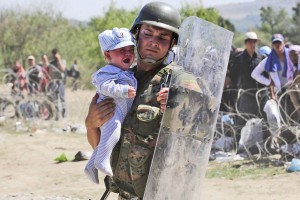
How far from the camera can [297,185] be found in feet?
24.8

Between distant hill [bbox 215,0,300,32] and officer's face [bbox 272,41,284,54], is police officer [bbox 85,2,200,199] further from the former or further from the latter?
distant hill [bbox 215,0,300,32]

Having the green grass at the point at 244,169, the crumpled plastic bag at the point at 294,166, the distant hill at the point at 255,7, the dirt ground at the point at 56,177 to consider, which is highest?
the distant hill at the point at 255,7

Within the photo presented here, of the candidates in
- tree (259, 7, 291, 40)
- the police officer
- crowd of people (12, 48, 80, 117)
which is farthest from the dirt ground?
tree (259, 7, 291, 40)

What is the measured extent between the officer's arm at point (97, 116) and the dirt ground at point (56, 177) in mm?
3733

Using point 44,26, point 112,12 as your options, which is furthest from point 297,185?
point 112,12

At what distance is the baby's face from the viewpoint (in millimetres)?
3410

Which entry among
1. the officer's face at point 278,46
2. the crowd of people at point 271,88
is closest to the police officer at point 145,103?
the crowd of people at point 271,88

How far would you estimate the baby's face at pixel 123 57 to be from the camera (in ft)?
11.2

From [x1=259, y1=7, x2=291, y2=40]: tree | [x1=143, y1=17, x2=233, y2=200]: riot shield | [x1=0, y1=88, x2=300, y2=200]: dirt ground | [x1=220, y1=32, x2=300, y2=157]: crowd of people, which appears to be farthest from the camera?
[x1=259, y1=7, x2=291, y2=40]: tree

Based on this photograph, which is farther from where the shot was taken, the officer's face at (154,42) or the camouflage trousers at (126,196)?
the camouflage trousers at (126,196)

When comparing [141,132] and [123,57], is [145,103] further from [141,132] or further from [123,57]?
[123,57]

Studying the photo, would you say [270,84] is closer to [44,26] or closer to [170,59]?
[170,59]

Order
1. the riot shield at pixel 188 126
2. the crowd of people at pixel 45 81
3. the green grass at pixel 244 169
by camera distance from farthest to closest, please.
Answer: the crowd of people at pixel 45 81
the green grass at pixel 244 169
the riot shield at pixel 188 126

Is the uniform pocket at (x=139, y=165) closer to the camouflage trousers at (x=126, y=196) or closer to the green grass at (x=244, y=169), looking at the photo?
the camouflage trousers at (x=126, y=196)
